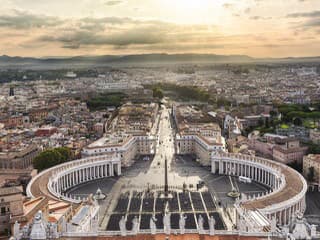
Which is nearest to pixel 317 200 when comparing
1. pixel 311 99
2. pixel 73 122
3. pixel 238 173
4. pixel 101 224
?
pixel 238 173

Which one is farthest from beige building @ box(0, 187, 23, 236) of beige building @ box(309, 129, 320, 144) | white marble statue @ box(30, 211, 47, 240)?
beige building @ box(309, 129, 320, 144)

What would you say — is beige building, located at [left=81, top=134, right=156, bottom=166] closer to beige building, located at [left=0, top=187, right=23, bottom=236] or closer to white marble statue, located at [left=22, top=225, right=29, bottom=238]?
beige building, located at [left=0, top=187, right=23, bottom=236]

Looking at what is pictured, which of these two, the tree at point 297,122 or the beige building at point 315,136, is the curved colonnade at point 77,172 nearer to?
the beige building at point 315,136

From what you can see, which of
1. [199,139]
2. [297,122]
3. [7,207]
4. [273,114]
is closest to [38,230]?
[7,207]

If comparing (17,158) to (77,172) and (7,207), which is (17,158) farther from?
(7,207)

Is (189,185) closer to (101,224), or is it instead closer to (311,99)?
(101,224)

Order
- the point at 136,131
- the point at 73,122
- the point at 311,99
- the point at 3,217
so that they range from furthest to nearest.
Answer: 1. the point at 311,99
2. the point at 73,122
3. the point at 136,131
4. the point at 3,217

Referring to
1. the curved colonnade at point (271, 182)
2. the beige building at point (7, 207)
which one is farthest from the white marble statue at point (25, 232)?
the curved colonnade at point (271, 182)
